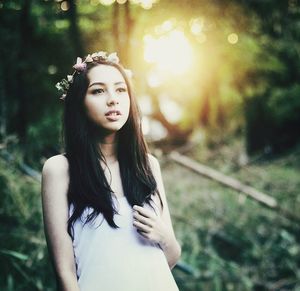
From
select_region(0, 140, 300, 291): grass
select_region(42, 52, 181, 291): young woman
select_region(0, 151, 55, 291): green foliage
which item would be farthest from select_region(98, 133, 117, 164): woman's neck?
select_region(0, 151, 55, 291): green foliage

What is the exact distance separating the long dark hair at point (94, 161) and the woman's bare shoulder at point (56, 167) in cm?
3

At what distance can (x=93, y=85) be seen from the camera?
182 centimetres

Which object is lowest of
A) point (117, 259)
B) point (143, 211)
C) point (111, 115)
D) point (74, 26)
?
point (117, 259)

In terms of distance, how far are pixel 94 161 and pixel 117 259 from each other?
0.41 m

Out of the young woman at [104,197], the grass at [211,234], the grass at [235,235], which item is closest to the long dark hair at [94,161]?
the young woman at [104,197]

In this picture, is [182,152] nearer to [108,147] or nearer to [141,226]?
[108,147]

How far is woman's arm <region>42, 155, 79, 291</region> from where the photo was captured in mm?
1620

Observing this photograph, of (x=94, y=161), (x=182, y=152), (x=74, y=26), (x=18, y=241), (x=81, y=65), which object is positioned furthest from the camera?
(x=182, y=152)

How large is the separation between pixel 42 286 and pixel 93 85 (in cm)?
215

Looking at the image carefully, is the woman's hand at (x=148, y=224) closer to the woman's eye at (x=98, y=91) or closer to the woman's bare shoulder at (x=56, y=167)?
the woman's bare shoulder at (x=56, y=167)

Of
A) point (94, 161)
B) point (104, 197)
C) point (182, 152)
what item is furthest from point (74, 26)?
point (104, 197)

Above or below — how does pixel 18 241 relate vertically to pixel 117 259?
below

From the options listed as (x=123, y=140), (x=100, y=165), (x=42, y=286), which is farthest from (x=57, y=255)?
(x=42, y=286)

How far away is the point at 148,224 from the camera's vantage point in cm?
173
